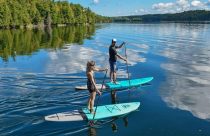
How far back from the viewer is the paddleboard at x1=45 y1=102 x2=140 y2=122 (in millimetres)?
16647

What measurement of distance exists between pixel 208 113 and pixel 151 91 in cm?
546

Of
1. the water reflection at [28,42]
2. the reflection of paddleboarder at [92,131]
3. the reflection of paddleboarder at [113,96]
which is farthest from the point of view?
the water reflection at [28,42]

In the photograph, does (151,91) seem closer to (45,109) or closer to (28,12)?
(45,109)

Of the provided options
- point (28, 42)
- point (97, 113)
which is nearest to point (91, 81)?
point (97, 113)

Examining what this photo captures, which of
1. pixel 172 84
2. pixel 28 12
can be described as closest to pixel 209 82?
pixel 172 84

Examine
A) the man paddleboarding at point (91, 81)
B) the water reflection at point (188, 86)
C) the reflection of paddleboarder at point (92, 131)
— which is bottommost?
the water reflection at point (188, 86)

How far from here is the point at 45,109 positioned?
18.6 m

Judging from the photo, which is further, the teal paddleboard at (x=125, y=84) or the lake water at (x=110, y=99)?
the teal paddleboard at (x=125, y=84)

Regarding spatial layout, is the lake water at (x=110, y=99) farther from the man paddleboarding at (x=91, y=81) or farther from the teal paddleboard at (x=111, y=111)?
the man paddleboarding at (x=91, y=81)

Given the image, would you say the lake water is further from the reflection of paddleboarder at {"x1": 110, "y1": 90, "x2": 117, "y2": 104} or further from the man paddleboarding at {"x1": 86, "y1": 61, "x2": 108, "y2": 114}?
the man paddleboarding at {"x1": 86, "y1": 61, "x2": 108, "y2": 114}

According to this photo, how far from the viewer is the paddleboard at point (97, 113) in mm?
16647

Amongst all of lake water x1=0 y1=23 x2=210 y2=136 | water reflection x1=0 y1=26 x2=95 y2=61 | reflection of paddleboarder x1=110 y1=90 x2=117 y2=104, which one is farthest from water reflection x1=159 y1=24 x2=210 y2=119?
water reflection x1=0 y1=26 x2=95 y2=61

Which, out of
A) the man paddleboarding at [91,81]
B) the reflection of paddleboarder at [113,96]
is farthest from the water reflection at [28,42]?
the man paddleboarding at [91,81]

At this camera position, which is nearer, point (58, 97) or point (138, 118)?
point (138, 118)
